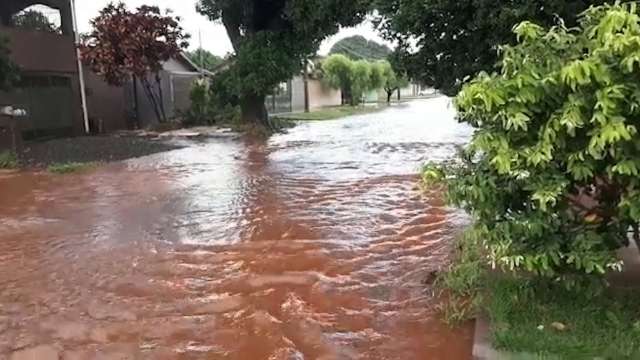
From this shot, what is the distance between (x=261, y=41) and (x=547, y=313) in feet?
55.0

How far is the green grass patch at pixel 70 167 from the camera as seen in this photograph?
12534mm

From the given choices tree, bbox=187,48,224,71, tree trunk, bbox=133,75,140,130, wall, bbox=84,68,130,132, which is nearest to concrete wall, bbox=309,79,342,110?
tree, bbox=187,48,224,71

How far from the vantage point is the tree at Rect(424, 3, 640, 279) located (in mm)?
2918

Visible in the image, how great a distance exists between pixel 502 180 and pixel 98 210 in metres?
6.55

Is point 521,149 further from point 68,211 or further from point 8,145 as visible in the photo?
point 8,145

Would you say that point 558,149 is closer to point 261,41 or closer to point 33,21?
point 261,41

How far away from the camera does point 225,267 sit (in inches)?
229

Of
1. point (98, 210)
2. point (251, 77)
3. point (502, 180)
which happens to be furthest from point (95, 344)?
point (251, 77)

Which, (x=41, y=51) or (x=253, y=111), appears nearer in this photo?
(x=41, y=51)

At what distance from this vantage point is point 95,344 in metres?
4.18

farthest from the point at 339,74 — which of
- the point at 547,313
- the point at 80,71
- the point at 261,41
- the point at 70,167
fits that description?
the point at 547,313

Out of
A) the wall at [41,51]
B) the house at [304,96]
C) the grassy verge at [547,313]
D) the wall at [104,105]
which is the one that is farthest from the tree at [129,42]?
the grassy verge at [547,313]

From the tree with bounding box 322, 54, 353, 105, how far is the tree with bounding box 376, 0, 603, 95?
106 ft

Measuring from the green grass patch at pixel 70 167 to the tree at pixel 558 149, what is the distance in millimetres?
10321
